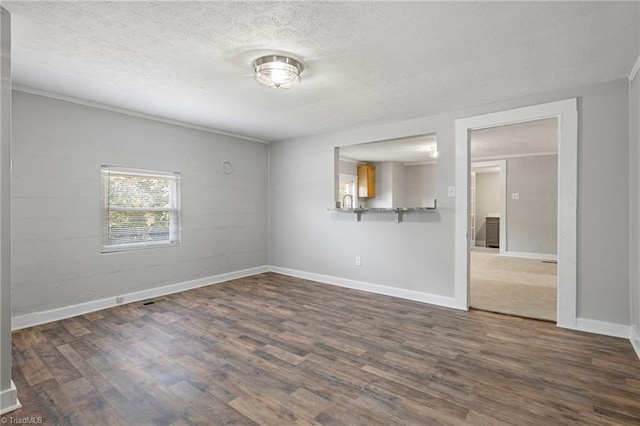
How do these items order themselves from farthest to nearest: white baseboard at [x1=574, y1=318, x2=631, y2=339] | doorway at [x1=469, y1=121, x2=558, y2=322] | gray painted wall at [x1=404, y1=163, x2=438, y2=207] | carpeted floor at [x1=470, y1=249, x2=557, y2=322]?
1. gray painted wall at [x1=404, y1=163, x2=438, y2=207]
2. doorway at [x1=469, y1=121, x2=558, y2=322]
3. carpeted floor at [x1=470, y1=249, x2=557, y2=322]
4. white baseboard at [x1=574, y1=318, x2=631, y2=339]

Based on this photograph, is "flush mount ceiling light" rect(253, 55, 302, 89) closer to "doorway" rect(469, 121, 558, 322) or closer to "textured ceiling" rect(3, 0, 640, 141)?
"textured ceiling" rect(3, 0, 640, 141)

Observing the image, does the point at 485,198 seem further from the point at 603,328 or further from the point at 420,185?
the point at 603,328

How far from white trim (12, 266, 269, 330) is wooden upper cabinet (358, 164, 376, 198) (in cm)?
410

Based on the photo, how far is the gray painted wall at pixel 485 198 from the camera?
984cm

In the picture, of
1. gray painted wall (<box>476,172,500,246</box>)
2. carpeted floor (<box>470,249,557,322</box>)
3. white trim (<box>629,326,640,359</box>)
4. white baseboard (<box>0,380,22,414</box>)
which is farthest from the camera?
gray painted wall (<box>476,172,500,246</box>)

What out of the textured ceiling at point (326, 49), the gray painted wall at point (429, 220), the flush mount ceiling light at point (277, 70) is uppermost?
the textured ceiling at point (326, 49)

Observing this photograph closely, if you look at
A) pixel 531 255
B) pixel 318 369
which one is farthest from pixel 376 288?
pixel 531 255

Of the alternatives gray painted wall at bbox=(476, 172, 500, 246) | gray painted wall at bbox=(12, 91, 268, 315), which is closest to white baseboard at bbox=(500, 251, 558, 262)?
gray painted wall at bbox=(476, 172, 500, 246)

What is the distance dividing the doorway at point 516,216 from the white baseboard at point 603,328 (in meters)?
1.02

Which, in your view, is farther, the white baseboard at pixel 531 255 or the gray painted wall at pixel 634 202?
the white baseboard at pixel 531 255

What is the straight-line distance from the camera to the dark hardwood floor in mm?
1890

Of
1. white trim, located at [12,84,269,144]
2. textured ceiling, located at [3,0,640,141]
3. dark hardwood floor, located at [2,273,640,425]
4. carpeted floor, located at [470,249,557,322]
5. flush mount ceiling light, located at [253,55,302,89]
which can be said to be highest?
white trim, located at [12,84,269,144]

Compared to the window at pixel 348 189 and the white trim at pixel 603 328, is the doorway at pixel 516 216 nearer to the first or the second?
the white trim at pixel 603 328

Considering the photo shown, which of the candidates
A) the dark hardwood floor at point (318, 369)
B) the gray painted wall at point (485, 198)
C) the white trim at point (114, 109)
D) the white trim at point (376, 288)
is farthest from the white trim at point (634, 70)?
the gray painted wall at point (485, 198)
